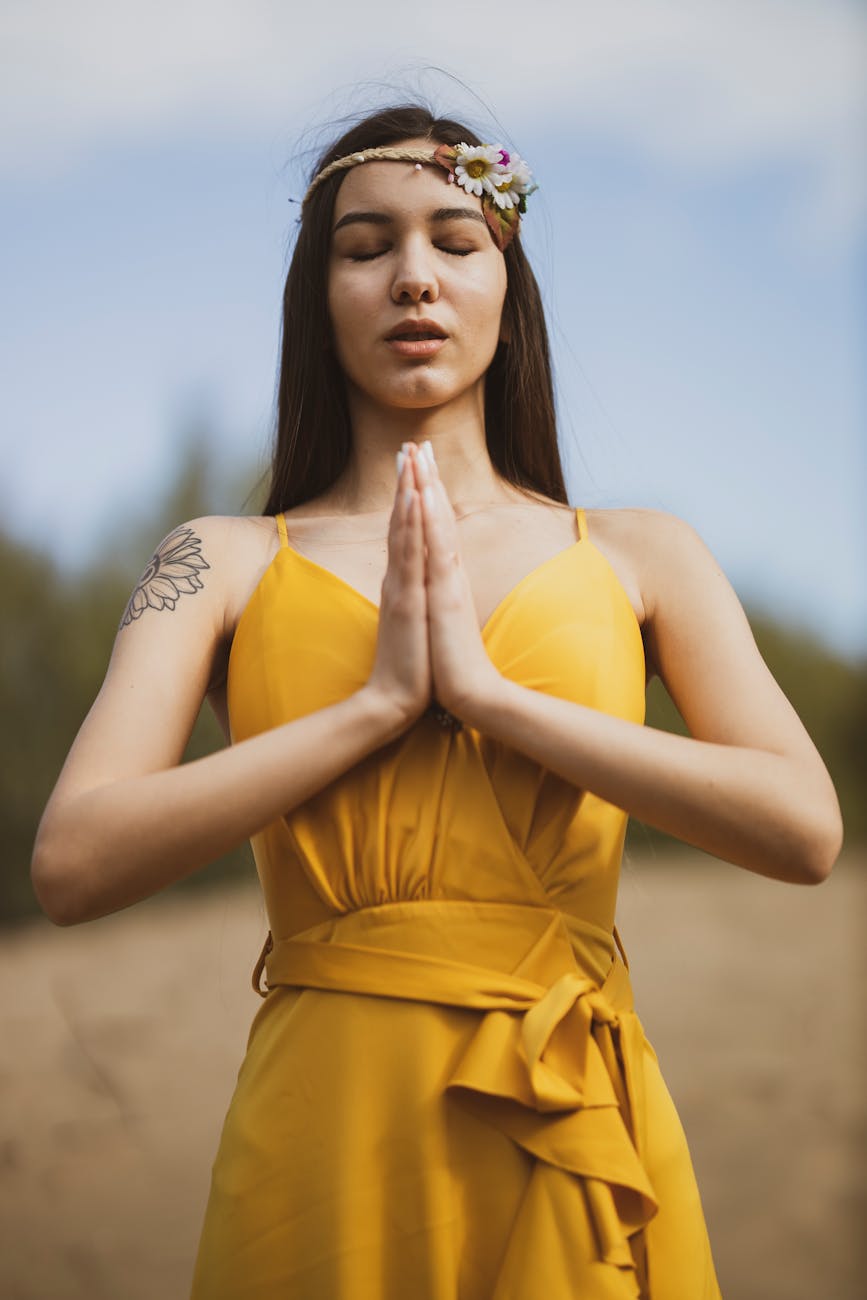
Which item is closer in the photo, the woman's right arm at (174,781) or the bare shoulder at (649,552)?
the woman's right arm at (174,781)

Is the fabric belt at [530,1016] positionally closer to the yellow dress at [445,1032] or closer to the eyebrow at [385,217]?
the yellow dress at [445,1032]

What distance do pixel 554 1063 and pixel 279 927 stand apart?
0.43 meters

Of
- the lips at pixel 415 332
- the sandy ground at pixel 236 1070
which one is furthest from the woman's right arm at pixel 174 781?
the sandy ground at pixel 236 1070

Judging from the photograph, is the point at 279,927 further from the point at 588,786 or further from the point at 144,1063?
the point at 144,1063

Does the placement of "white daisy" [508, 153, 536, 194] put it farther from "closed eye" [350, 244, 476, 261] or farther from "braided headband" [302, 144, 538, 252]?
"closed eye" [350, 244, 476, 261]

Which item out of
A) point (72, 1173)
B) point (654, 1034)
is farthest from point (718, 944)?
point (72, 1173)

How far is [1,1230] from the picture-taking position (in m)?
7.35

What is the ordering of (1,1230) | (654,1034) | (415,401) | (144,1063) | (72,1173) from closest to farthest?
1. (415,401)
2. (1,1230)
3. (72,1173)
4. (144,1063)
5. (654,1034)

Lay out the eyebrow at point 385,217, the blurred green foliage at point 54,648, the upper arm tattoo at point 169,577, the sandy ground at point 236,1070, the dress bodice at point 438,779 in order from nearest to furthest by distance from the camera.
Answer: the dress bodice at point 438,779
the upper arm tattoo at point 169,577
the eyebrow at point 385,217
the sandy ground at point 236,1070
the blurred green foliage at point 54,648

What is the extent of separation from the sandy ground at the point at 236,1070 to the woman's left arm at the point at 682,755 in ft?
9.94

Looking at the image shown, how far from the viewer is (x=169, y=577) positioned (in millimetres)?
2088

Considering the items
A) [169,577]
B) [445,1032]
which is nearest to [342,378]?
[169,577]

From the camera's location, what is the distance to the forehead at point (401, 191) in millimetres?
2201

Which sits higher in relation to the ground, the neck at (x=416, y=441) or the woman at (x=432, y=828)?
the neck at (x=416, y=441)
